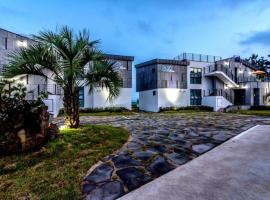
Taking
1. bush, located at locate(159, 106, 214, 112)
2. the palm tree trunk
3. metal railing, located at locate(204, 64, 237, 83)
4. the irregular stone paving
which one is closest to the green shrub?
the palm tree trunk

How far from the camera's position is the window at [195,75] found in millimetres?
26203

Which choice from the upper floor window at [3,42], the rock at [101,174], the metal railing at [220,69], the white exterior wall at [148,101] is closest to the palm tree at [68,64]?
the rock at [101,174]

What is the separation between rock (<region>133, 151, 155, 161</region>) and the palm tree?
118 inches

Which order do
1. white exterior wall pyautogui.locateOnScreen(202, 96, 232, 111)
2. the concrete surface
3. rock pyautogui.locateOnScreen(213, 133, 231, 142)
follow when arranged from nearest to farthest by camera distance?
the concrete surface → rock pyautogui.locateOnScreen(213, 133, 231, 142) → white exterior wall pyautogui.locateOnScreen(202, 96, 232, 111)

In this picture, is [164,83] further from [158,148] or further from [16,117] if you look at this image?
[16,117]

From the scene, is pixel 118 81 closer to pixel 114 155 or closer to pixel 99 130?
pixel 99 130

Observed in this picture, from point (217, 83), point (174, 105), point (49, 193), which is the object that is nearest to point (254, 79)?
point (217, 83)

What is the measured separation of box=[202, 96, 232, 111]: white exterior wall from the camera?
24.9 meters

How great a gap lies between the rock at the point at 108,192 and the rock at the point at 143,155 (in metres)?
1.34

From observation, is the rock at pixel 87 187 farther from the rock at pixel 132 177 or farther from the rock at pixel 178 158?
the rock at pixel 178 158

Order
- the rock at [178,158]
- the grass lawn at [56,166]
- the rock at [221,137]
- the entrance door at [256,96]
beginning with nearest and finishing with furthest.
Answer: the grass lawn at [56,166], the rock at [178,158], the rock at [221,137], the entrance door at [256,96]

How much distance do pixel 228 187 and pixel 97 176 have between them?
2.25 meters

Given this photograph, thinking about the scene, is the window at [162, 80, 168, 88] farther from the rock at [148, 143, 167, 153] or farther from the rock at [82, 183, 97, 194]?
the rock at [82, 183, 97, 194]

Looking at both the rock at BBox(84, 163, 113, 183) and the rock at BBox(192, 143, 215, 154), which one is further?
the rock at BBox(192, 143, 215, 154)
